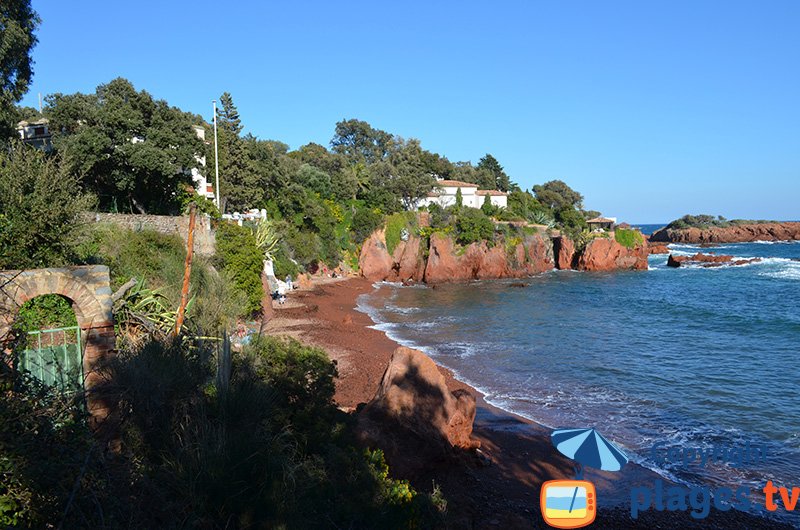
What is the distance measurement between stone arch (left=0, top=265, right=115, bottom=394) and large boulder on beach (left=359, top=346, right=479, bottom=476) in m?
5.04

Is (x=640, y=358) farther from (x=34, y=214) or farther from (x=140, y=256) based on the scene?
(x=34, y=214)

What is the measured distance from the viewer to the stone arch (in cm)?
925

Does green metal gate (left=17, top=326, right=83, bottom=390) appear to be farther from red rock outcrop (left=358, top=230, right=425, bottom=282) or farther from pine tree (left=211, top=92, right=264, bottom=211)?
red rock outcrop (left=358, top=230, right=425, bottom=282)

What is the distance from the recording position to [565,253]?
60094mm

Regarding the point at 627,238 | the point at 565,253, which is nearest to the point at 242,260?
the point at 565,253

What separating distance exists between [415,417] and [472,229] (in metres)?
41.3

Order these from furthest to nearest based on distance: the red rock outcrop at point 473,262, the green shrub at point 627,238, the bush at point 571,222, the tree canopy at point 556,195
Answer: the tree canopy at point 556,195 → the bush at point 571,222 → the green shrub at point 627,238 → the red rock outcrop at point 473,262

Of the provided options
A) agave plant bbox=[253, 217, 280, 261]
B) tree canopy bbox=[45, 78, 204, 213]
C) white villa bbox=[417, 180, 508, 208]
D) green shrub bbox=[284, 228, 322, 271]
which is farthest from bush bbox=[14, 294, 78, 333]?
white villa bbox=[417, 180, 508, 208]

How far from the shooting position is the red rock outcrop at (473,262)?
49.7 metres

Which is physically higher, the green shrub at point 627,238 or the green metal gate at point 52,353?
the green shrub at point 627,238

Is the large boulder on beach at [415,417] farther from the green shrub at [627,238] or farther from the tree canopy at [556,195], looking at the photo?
the tree canopy at [556,195]

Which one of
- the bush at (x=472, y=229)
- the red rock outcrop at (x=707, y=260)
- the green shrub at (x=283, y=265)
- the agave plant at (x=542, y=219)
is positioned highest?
the agave plant at (x=542, y=219)

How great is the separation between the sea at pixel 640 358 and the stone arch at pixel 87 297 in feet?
36.1

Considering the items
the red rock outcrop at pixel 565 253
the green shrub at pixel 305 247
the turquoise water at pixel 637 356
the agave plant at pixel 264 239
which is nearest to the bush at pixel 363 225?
the green shrub at pixel 305 247
